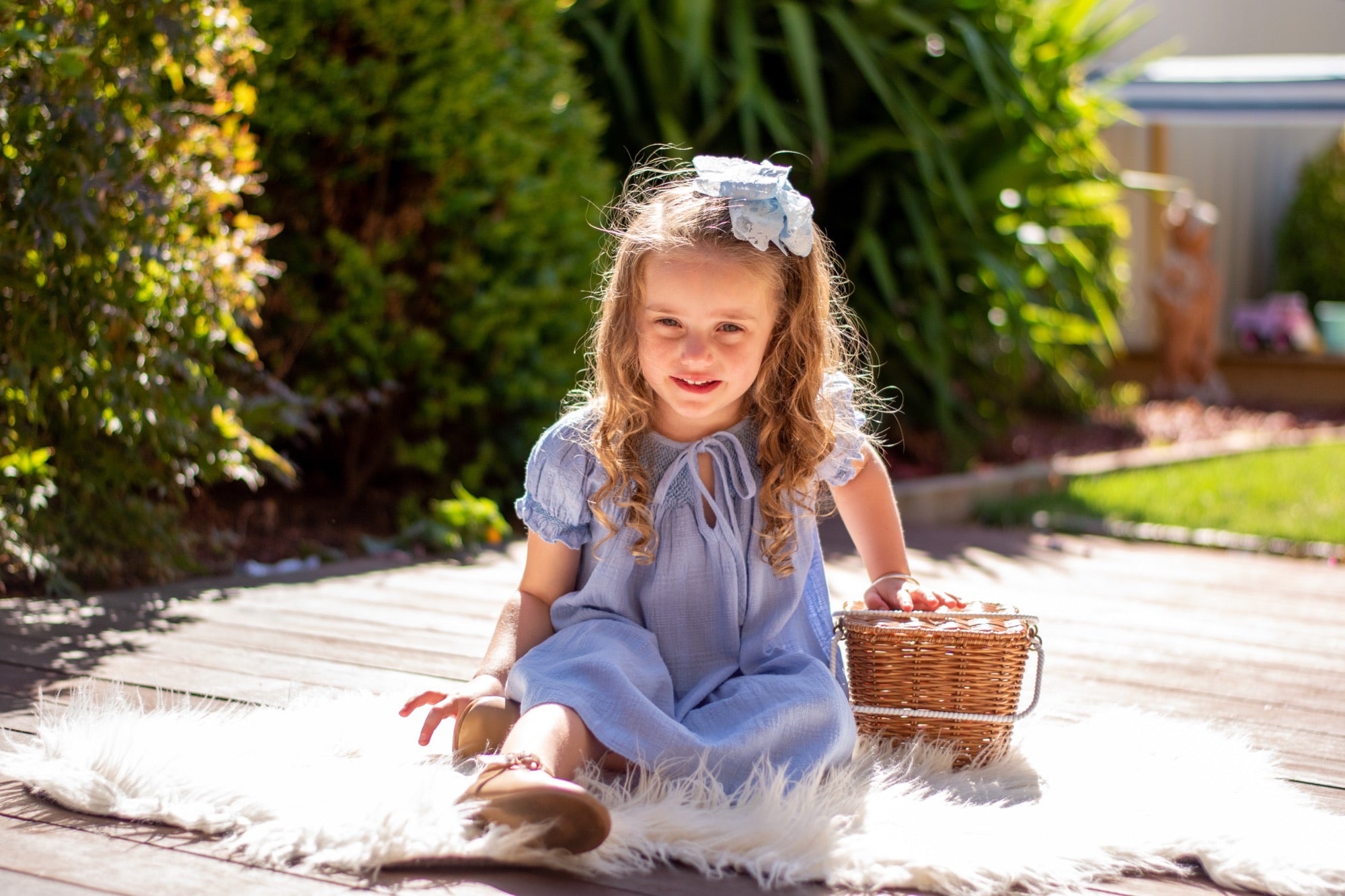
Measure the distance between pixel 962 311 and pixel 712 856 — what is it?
4466 mm

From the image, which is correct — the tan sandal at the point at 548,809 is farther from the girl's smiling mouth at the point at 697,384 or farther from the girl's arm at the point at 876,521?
the girl's arm at the point at 876,521

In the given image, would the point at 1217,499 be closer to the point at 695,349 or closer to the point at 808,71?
the point at 808,71

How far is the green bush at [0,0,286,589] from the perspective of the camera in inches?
115

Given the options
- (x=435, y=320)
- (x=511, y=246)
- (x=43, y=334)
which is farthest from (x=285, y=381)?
(x=43, y=334)

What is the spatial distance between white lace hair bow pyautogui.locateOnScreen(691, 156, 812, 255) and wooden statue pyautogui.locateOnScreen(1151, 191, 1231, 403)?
699 centimetres

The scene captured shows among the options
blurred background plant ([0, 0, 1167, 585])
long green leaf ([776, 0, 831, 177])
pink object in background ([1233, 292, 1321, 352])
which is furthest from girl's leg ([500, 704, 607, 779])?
pink object in background ([1233, 292, 1321, 352])

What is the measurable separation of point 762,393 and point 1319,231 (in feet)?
34.9

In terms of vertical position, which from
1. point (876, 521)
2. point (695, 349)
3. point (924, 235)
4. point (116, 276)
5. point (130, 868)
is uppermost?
point (924, 235)

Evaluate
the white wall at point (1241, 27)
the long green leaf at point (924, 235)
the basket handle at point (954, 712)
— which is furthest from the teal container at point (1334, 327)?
the basket handle at point (954, 712)

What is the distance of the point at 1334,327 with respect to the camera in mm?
11203

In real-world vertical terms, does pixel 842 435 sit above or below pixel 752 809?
above

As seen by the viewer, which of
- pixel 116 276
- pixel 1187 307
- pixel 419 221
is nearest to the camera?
pixel 116 276

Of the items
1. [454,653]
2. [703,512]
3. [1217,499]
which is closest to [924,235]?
[1217,499]

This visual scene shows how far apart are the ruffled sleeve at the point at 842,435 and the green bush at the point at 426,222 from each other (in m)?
1.88
